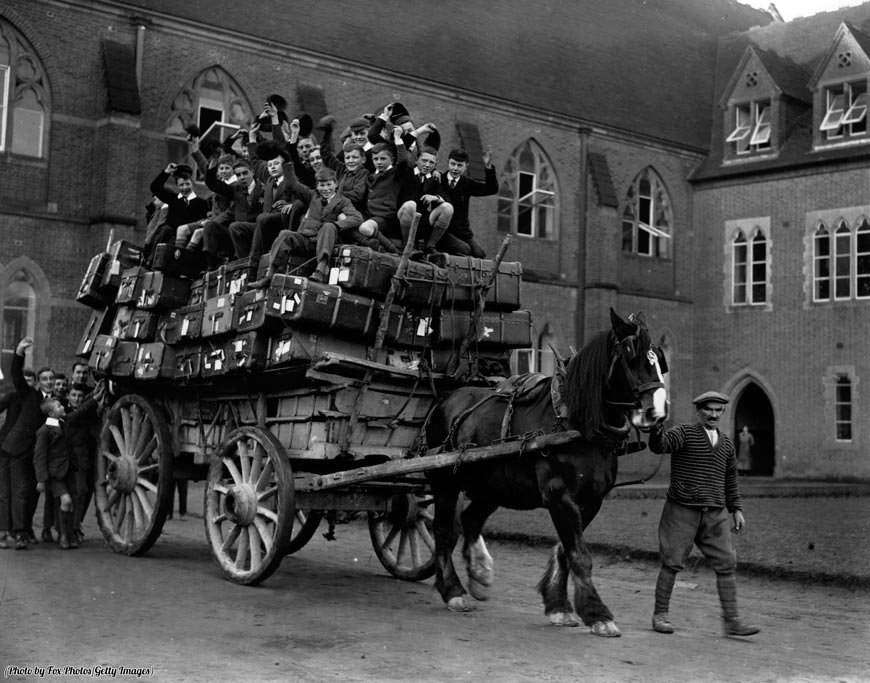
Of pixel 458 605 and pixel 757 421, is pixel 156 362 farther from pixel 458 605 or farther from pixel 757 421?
pixel 757 421

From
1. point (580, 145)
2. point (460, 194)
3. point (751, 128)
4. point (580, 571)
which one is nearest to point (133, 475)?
point (460, 194)

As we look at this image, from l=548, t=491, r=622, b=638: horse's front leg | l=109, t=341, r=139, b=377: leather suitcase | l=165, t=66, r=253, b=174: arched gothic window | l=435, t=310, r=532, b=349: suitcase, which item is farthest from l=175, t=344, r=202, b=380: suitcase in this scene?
l=165, t=66, r=253, b=174: arched gothic window

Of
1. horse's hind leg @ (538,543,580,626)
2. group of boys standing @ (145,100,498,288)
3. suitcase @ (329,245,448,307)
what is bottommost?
horse's hind leg @ (538,543,580,626)

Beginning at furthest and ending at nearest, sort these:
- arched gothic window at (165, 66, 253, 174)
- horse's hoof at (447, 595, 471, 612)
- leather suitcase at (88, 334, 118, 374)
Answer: arched gothic window at (165, 66, 253, 174), leather suitcase at (88, 334, 118, 374), horse's hoof at (447, 595, 471, 612)

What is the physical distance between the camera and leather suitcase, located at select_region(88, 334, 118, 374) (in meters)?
11.7

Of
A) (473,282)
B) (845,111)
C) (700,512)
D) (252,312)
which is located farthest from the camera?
(845,111)

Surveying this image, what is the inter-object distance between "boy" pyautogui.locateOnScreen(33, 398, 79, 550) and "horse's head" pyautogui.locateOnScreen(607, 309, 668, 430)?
269 inches

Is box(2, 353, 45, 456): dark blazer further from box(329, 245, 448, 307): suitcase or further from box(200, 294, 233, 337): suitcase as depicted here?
box(329, 245, 448, 307): suitcase

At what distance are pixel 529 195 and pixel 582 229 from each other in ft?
6.67

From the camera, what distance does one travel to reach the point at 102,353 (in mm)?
11922

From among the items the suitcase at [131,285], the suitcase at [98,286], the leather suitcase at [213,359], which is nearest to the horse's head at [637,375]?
the leather suitcase at [213,359]

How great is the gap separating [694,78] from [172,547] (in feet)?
93.8

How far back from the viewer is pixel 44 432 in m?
12.2

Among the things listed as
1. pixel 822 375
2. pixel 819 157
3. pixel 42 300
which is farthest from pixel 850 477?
pixel 42 300
